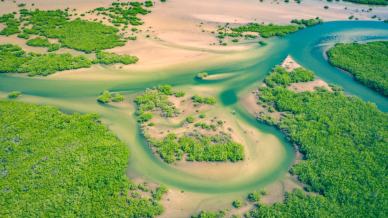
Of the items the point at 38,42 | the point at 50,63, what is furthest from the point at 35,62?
the point at 38,42

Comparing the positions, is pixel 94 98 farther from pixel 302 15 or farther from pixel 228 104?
pixel 302 15

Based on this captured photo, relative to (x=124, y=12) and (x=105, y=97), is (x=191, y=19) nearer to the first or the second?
(x=124, y=12)

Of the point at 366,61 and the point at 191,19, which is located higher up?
the point at 191,19

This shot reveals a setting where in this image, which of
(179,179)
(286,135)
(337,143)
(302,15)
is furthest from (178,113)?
(302,15)

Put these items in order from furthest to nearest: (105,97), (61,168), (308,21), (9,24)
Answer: (308,21), (9,24), (105,97), (61,168)

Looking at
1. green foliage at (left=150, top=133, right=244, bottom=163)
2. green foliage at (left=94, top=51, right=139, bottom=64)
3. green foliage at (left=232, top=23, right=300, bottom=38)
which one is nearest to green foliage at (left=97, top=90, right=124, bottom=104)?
green foliage at (left=94, top=51, right=139, bottom=64)

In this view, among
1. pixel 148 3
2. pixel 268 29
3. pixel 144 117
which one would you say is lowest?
pixel 144 117

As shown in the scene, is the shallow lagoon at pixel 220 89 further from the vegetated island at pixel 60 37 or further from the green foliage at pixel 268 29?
the vegetated island at pixel 60 37

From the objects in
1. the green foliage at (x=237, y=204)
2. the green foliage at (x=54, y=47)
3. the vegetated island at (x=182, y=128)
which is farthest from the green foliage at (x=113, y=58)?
the green foliage at (x=237, y=204)
